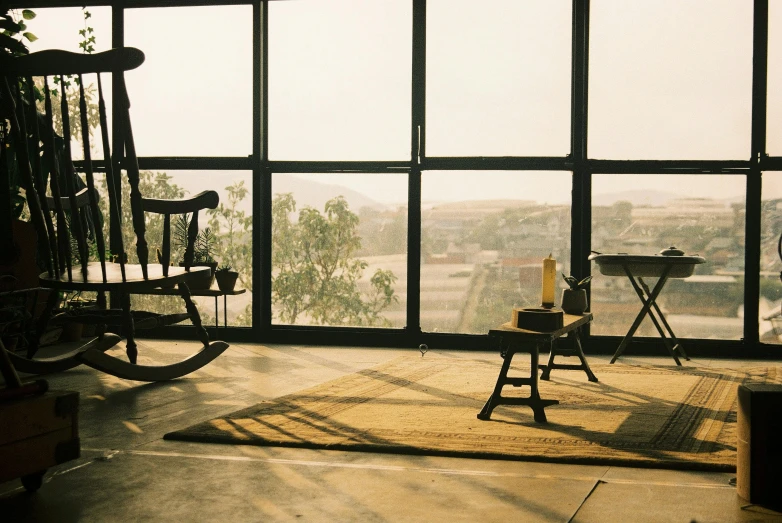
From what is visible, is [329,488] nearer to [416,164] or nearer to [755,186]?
[416,164]

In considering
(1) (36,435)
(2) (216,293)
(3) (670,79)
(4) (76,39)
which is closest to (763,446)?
(1) (36,435)

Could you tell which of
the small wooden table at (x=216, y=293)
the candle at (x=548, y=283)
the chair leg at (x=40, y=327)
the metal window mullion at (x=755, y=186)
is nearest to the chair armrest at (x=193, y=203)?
the chair leg at (x=40, y=327)

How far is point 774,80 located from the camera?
17.6ft

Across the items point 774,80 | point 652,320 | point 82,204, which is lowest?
point 652,320

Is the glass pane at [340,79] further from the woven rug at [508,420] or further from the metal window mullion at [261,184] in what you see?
the woven rug at [508,420]

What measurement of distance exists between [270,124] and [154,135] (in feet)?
2.76

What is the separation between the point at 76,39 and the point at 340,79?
6.46ft

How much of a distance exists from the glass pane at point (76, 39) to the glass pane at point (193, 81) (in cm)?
20

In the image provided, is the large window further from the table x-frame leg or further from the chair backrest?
the chair backrest

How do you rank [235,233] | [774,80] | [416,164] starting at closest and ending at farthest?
[774,80] → [416,164] → [235,233]

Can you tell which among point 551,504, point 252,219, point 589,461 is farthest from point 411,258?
point 551,504

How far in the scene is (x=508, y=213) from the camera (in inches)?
224

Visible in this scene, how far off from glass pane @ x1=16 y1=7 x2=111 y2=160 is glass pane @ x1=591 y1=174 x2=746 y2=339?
137 inches

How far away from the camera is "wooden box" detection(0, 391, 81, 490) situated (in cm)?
219
